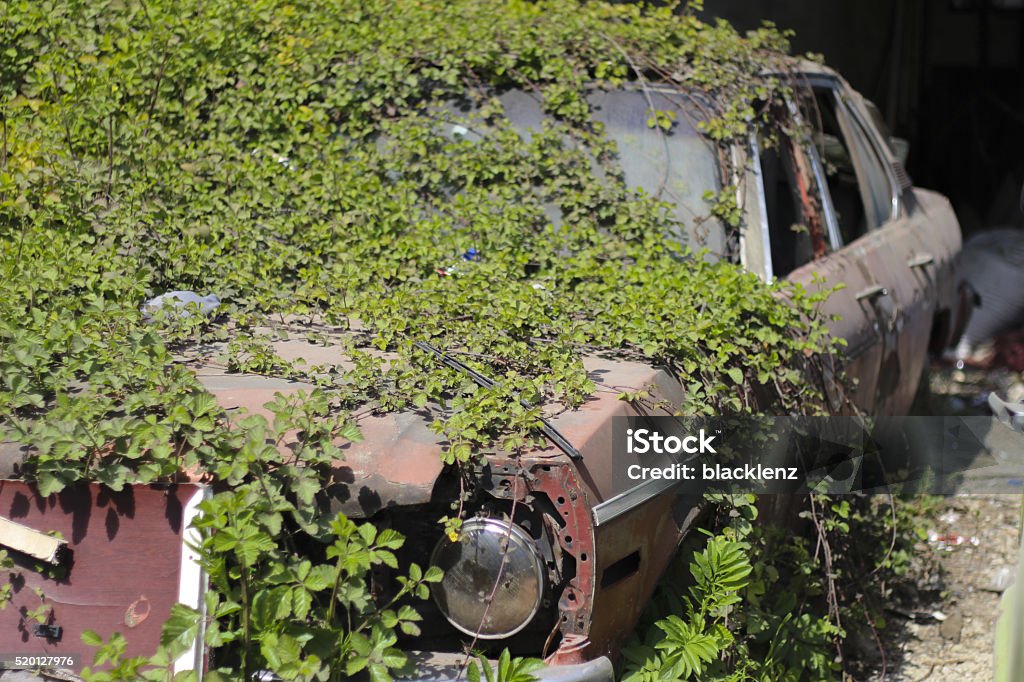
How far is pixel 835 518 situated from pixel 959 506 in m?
2.09

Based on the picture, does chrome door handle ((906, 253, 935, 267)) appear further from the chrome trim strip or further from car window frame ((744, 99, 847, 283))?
the chrome trim strip

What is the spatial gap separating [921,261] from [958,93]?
864 centimetres

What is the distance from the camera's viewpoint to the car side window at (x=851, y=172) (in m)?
5.30

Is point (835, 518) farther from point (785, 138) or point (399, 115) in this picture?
point (399, 115)

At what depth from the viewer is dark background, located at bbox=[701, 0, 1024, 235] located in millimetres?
11594

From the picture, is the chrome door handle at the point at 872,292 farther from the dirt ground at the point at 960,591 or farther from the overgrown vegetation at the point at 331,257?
the dirt ground at the point at 960,591

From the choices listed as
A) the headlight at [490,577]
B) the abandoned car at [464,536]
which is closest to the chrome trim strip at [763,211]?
the abandoned car at [464,536]

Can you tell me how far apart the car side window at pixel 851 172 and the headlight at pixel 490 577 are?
3187 mm

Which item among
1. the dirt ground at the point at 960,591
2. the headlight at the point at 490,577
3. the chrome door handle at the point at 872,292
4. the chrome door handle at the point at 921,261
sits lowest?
the dirt ground at the point at 960,591

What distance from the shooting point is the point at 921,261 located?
521cm

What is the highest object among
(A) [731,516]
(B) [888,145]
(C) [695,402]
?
(B) [888,145]

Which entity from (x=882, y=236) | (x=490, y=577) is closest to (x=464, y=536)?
(x=490, y=577)

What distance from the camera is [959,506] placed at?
5.51 metres

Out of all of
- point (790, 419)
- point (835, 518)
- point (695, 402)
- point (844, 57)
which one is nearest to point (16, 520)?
point (695, 402)
